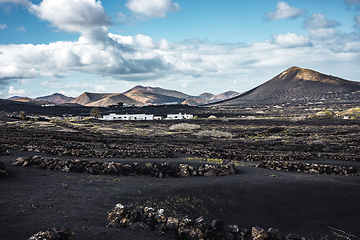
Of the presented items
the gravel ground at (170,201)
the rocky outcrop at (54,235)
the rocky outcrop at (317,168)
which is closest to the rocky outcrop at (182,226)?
the gravel ground at (170,201)

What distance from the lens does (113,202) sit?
9.07 metres

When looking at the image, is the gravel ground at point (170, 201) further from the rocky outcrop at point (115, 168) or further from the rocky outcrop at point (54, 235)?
the rocky outcrop at point (115, 168)

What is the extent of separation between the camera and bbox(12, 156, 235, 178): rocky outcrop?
13.4 metres

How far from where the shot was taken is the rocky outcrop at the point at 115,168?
13375 mm

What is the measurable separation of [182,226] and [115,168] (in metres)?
8.34

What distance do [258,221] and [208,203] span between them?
81.8 inches

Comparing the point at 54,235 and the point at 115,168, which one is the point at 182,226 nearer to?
the point at 54,235

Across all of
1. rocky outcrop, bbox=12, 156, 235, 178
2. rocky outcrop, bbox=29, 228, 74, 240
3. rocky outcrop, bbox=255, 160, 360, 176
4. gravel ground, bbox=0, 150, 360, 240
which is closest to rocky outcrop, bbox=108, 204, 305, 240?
gravel ground, bbox=0, 150, 360, 240

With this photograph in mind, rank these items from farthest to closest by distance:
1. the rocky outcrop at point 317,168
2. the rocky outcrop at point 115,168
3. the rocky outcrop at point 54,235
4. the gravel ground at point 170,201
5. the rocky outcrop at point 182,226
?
the rocky outcrop at point 317,168, the rocky outcrop at point 115,168, the gravel ground at point 170,201, the rocky outcrop at point 182,226, the rocky outcrop at point 54,235

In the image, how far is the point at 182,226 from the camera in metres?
6.38

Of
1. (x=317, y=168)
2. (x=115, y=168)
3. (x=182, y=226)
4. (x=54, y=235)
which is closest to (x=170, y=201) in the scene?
(x=182, y=226)

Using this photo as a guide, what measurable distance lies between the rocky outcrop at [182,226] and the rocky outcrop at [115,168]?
667 centimetres

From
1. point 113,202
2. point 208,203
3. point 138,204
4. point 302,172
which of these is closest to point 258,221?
point 208,203

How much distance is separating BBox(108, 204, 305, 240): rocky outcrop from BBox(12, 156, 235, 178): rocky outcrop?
667 centimetres
